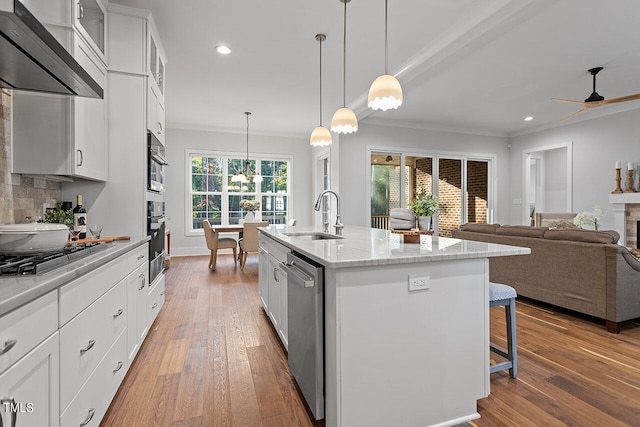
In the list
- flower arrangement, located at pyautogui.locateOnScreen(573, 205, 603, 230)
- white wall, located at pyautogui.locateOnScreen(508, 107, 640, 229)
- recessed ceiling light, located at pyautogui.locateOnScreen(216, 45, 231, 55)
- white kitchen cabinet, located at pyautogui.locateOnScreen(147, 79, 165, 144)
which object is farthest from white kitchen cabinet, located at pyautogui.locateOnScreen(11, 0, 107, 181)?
white wall, located at pyautogui.locateOnScreen(508, 107, 640, 229)

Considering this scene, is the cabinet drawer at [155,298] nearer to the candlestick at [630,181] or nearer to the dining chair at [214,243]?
the dining chair at [214,243]

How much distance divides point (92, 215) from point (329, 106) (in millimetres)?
4097

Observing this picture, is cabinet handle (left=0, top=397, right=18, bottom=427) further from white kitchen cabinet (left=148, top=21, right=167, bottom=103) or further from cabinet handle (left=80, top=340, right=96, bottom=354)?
white kitchen cabinet (left=148, top=21, right=167, bottom=103)

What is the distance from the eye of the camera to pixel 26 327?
924mm

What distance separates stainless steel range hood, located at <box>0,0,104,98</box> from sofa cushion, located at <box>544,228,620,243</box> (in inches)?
158

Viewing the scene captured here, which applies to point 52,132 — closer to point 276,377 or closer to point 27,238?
point 27,238

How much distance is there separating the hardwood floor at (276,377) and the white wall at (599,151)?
373 cm

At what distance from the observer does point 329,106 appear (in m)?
5.56

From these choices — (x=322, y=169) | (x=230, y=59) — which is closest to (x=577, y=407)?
(x=230, y=59)

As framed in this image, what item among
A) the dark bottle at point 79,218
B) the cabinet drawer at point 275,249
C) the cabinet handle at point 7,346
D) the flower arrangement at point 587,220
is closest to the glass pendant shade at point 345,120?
the cabinet drawer at point 275,249

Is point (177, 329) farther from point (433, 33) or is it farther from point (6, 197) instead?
point (433, 33)

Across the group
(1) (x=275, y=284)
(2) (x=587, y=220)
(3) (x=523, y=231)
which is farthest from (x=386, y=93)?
(2) (x=587, y=220)

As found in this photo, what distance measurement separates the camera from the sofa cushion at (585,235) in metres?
2.82

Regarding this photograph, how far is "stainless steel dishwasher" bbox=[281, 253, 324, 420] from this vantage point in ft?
5.01
